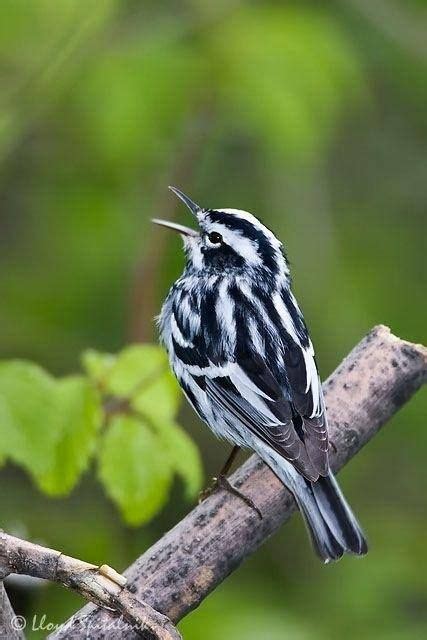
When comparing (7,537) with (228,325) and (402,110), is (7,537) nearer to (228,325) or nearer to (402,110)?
(228,325)

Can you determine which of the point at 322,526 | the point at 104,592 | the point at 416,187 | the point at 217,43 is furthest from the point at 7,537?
the point at 416,187

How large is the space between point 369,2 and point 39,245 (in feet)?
8.03

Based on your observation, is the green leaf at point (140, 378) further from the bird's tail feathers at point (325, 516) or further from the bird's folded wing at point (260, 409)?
the bird's tail feathers at point (325, 516)

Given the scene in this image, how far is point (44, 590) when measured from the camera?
489cm

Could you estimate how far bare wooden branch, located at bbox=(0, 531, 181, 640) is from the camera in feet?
9.24

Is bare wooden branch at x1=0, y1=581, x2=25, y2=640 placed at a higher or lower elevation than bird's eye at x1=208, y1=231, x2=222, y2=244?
lower

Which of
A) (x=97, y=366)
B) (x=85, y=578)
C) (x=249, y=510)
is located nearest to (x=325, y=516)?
(x=249, y=510)

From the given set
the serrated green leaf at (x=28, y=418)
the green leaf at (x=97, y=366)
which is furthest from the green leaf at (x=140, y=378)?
the serrated green leaf at (x=28, y=418)

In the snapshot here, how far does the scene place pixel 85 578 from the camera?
2.85 meters

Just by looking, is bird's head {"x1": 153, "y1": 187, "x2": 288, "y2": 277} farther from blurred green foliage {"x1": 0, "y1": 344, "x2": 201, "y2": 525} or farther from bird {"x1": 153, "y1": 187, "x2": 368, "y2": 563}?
blurred green foliage {"x1": 0, "y1": 344, "x2": 201, "y2": 525}

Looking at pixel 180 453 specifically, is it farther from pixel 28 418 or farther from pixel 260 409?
pixel 28 418

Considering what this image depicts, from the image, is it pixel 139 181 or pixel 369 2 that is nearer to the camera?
pixel 369 2

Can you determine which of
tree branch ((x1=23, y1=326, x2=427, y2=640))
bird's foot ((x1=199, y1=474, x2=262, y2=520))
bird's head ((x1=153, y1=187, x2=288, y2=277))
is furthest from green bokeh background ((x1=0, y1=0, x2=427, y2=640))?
tree branch ((x1=23, y1=326, x2=427, y2=640))

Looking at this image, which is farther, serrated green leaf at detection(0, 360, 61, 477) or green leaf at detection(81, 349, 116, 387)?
green leaf at detection(81, 349, 116, 387)
